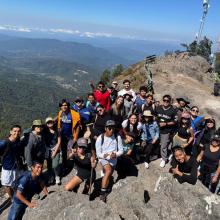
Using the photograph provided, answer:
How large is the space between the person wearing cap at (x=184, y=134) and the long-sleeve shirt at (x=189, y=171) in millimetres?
1846

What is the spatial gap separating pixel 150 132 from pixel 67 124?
2991mm

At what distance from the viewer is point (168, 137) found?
36.4 ft

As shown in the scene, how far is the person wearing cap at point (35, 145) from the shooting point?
9.35m

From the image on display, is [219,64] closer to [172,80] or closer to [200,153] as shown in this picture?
[172,80]

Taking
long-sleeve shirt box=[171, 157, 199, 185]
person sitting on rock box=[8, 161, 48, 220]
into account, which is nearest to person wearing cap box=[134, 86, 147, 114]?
long-sleeve shirt box=[171, 157, 199, 185]

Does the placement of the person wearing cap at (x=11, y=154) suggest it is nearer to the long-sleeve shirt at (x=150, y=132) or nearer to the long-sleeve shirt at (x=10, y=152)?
the long-sleeve shirt at (x=10, y=152)

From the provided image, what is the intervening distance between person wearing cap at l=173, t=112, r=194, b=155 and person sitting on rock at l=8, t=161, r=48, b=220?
4.92 m

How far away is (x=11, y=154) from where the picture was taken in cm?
917

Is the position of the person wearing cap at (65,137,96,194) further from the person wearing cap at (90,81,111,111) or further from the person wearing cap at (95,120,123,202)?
the person wearing cap at (90,81,111,111)

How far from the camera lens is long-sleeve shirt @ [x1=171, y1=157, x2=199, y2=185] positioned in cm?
823

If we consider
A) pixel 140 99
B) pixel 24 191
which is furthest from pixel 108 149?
pixel 140 99

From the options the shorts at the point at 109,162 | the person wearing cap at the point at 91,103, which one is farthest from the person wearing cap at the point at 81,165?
the person wearing cap at the point at 91,103

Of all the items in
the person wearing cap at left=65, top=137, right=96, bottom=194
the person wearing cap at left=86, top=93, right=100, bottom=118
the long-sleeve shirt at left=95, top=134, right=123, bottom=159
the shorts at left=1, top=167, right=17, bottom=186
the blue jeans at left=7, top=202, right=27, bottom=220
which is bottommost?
the blue jeans at left=7, top=202, right=27, bottom=220

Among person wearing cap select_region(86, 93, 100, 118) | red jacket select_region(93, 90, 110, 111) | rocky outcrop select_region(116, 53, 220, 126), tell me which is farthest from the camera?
rocky outcrop select_region(116, 53, 220, 126)
